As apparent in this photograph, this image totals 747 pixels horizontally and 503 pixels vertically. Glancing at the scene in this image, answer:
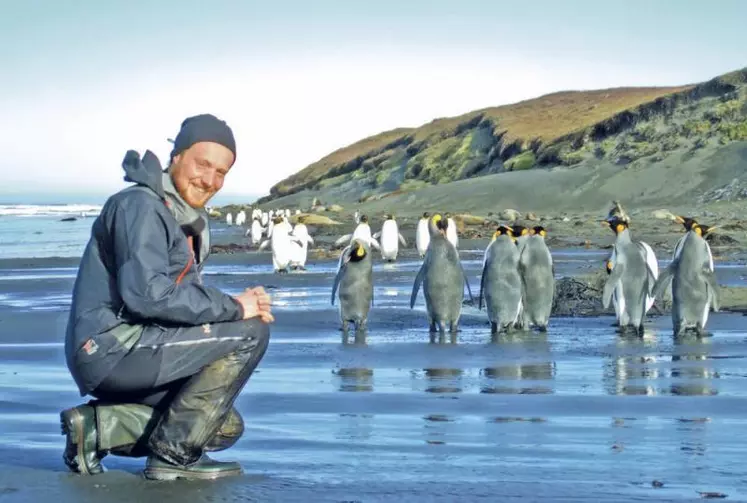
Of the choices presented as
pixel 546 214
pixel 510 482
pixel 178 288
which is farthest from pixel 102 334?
pixel 546 214

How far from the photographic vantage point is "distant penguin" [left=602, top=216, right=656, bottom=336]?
11.4m

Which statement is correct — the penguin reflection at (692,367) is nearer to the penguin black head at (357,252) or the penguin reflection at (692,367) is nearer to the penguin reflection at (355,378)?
the penguin reflection at (355,378)

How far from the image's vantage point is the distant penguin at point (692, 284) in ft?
35.8

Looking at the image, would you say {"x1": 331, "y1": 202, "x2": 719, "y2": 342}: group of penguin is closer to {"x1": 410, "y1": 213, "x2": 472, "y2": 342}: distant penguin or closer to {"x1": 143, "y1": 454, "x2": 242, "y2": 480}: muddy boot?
{"x1": 410, "y1": 213, "x2": 472, "y2": 342}: distant penguin

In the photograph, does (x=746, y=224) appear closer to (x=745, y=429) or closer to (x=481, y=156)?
(x=745, y=429)

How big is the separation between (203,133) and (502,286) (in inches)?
301

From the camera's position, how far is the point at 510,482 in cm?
409

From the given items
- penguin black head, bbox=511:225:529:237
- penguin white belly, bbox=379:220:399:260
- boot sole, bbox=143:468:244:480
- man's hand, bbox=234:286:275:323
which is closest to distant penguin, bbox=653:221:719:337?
penguin black head, bbox=511:225:529:237

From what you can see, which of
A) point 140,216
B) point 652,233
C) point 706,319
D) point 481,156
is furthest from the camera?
point 481,156

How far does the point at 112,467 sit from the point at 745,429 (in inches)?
107

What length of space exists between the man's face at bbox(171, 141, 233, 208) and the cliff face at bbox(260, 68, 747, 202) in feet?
126

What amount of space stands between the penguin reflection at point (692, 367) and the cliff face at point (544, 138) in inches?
1282

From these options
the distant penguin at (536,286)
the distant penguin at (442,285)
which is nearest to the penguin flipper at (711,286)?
the distant penguin at (536,286)

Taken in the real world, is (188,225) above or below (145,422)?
above
